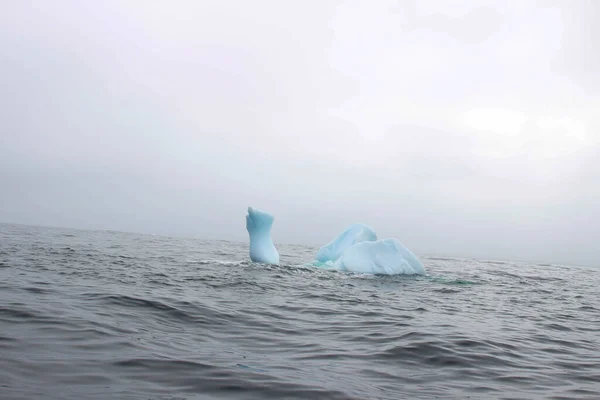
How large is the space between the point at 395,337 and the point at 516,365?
1.65 metres

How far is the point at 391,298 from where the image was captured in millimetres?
11398

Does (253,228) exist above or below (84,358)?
above

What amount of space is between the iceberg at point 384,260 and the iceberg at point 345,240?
146 inches

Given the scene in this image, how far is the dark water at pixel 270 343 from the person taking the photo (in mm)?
4184

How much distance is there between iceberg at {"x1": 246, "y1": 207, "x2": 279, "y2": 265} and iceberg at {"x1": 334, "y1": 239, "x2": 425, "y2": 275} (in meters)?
3.53

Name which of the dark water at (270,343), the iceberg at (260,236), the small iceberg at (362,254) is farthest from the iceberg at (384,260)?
the dark water at (270,343)

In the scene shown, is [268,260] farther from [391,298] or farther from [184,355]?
[184,355]

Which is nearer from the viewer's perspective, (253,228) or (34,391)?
(34,391)

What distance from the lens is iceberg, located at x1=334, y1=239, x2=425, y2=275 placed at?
1798 cm

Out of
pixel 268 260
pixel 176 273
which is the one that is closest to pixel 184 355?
pixel 176 273

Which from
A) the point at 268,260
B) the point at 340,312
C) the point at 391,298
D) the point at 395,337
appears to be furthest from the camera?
the point at 268,260

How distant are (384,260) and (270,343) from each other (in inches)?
498

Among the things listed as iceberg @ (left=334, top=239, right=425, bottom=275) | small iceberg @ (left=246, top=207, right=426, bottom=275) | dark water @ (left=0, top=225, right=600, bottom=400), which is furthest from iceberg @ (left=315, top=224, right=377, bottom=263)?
dark water @ (left=0, top=225, right=600, bottom=400)

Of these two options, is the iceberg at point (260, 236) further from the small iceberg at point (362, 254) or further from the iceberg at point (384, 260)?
the iceberg at point (384, 260)
